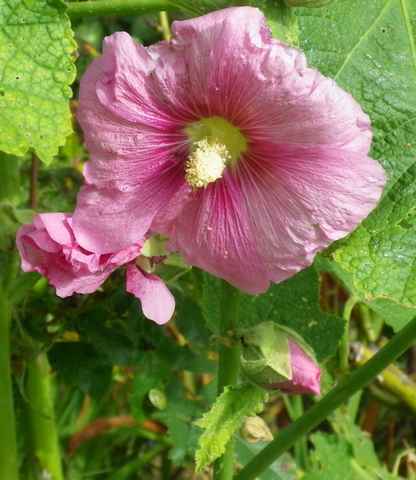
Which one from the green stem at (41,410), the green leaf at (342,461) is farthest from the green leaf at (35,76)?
the green leaf at (342,461)

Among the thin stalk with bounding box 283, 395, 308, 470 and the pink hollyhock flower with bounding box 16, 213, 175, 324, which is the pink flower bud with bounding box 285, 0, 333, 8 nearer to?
the pink hollyhock flower with bounding box 16, 213, 175, 324

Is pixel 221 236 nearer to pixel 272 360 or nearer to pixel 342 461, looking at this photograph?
pixel 272 360

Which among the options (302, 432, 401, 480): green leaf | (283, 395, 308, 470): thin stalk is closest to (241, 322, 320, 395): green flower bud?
(302, 432, 401, 480): green leaf

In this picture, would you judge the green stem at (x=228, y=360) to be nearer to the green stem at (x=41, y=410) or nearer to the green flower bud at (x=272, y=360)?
the green flower bud at (x=272, y=360)

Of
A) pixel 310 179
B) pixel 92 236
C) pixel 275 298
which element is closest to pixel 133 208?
pixel 92 236

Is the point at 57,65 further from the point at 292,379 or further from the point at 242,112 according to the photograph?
the point at 292,379

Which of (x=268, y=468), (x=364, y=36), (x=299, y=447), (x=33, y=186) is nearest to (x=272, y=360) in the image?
(x=364, y=36)
